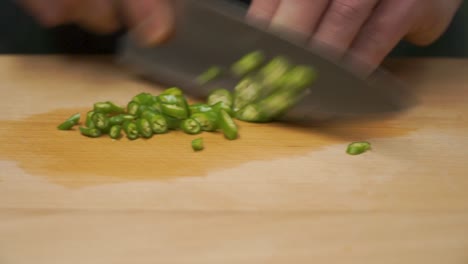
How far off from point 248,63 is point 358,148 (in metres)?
0.37

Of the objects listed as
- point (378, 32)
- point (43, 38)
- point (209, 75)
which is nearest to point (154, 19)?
point (209, 75)

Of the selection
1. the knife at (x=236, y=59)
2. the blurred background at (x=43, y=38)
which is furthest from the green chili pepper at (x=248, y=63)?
the blurred background at (x=43, y=38)

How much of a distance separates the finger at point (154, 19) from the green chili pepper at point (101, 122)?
29 centimetres

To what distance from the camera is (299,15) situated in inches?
61.7

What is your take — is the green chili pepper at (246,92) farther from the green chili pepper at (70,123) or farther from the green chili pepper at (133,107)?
the green chili pepper at (70,123)

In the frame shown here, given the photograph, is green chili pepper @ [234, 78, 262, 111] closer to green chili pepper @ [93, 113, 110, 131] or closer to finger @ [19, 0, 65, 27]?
A: green chili pepper @ [93, 113, 110, 131]

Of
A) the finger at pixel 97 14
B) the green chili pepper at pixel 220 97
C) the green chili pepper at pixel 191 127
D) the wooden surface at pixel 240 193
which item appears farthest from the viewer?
the finger at pixel 97 14

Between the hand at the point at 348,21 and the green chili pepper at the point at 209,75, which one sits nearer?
the hand at the point at 348,21

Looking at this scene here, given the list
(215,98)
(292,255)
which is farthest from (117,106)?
(292,255)

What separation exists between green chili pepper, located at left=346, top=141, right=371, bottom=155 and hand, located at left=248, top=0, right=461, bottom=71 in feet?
0.68

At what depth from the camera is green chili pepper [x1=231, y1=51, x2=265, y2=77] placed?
5.08 feet

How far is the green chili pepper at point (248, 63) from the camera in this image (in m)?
1.55

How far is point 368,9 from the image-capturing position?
5.20 ft

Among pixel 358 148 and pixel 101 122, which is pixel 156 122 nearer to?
pixel 101 122
